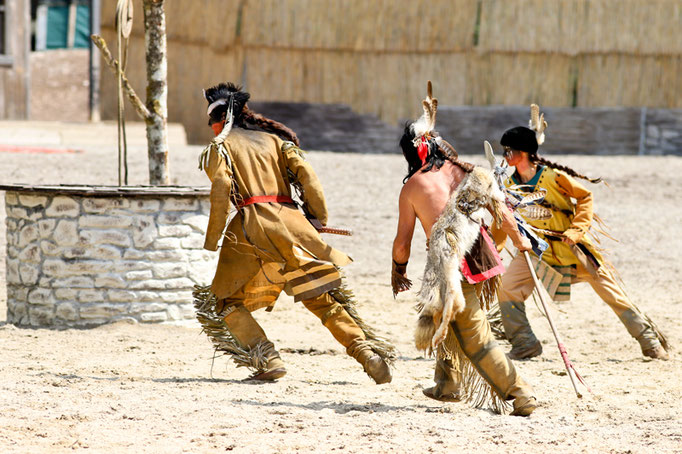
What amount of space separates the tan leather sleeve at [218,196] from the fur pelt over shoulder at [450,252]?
1.19 metres

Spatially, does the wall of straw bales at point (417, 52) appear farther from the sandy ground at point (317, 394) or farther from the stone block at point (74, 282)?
the stone block at point (74, 282)

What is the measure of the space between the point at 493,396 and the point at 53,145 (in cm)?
918

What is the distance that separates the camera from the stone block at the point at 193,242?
6836 mm

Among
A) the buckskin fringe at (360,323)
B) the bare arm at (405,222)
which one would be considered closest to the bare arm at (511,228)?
the bare arm at (405,222)

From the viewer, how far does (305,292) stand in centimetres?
541

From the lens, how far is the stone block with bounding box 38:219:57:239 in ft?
22.0

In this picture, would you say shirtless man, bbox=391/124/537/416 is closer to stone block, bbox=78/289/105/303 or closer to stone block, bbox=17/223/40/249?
stone block, bbox=78/289/105/303

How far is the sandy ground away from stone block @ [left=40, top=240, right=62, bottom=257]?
53 centimetres

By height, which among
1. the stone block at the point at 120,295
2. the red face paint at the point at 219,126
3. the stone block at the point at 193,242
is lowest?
the stone block at the point at 120,295

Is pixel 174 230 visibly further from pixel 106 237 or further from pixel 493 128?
pixel 493 128

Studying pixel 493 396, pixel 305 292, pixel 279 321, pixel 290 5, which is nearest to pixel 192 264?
pixel 279 321

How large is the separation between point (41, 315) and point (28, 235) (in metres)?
0.56

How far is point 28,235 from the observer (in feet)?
22.4

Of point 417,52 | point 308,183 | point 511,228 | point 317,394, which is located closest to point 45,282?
point 308,183
